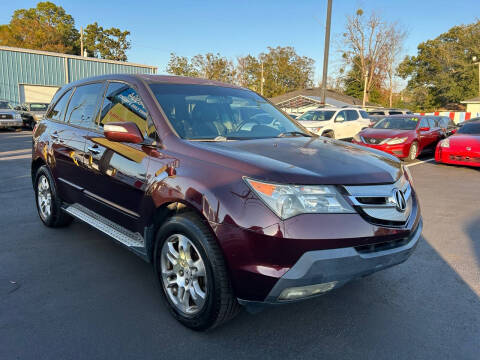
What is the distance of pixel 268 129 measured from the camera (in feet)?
11.6

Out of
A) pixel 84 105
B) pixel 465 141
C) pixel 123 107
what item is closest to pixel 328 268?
pixel 123 107

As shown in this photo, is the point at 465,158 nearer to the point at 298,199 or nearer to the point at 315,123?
the point at 315,123

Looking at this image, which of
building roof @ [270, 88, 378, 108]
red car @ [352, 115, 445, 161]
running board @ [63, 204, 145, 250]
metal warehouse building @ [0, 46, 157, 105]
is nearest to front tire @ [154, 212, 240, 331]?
running board @ [63, 204, 145, 250]

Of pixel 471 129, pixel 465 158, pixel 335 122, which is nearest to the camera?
pixel 465 158

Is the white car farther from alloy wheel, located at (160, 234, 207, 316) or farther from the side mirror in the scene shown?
alloy wheel, located at (160, 234, 207, 316)

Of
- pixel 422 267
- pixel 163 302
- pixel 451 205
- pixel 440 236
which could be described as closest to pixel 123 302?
pixel 163 302

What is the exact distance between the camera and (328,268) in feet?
7.11

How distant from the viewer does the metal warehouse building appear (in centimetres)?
2953

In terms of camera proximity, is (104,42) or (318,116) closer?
(318,116)

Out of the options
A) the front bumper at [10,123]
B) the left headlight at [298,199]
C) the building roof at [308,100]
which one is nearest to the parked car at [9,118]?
the front bumper at [10,123]

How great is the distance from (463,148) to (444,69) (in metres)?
50.2

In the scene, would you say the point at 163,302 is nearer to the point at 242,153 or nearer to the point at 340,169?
the point at 242,153

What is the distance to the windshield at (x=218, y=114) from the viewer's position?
121 inches

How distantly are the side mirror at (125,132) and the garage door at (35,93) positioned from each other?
32868mm
